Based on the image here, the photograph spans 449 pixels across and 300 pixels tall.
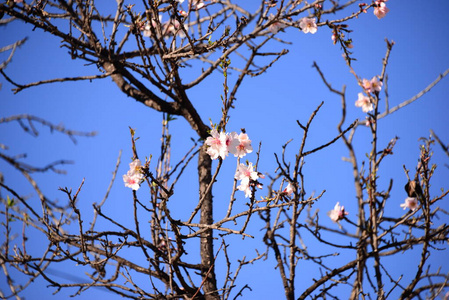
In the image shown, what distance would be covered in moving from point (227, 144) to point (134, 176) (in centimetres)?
51

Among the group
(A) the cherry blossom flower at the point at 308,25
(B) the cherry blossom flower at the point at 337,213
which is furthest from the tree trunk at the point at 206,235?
(A) the cherry blossom flower at the point at 308,25

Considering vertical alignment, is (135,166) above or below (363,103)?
below

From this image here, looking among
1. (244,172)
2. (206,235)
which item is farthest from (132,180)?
(206,235)

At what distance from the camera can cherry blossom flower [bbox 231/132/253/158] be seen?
2.06 m

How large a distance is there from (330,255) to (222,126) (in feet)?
4.36

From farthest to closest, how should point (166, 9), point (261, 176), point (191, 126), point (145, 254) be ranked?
point (191, 126) → point (166, 9) → point (145, 254) → point (261, 176)

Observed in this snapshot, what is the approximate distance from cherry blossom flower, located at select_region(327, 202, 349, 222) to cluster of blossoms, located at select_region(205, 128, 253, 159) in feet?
4.98

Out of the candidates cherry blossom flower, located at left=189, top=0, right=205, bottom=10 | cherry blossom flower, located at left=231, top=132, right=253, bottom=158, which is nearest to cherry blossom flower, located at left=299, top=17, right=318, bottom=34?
cherry blossom flower, located at left=189, top=0, right=205, bottom=10

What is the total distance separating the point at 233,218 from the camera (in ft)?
6.42

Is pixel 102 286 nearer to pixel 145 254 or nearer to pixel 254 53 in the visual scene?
pixel 145 254

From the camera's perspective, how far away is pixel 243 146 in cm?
208

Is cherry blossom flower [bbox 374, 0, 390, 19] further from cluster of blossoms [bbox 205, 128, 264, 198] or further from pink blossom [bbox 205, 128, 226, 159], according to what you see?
pink blossom [bbox 205, 128, 226, 159]

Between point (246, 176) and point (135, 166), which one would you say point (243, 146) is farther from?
point (135, 166)

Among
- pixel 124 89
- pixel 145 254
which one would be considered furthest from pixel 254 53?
pixel 145 254
